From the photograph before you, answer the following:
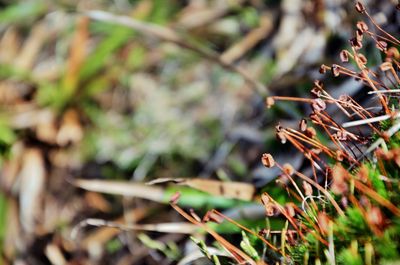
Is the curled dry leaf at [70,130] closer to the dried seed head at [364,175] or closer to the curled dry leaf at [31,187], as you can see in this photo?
the curled dry leaf at [31,187]

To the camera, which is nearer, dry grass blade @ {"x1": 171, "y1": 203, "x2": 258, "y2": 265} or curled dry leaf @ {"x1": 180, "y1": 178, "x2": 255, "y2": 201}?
dry grass blade @ {"x1": 171, "y1": 203, "x2": 258, "y2": 265}

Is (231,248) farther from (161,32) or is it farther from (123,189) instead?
(161,32)

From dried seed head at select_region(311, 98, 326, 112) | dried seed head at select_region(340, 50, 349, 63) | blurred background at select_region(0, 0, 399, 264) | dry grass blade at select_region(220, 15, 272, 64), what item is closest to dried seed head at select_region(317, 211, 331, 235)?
dried seed head at select_region(311, 98, 326, 112)

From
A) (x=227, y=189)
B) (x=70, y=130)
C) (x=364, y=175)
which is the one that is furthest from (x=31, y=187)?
(x=364, y=175)

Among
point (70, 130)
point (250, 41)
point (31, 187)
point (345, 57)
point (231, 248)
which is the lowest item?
point (31, 187)

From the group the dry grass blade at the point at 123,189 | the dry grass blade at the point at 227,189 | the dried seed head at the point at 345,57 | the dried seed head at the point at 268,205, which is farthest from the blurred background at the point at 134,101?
the dried seed head at the point at 268,205

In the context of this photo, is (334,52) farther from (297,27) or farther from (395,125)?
(395,125)

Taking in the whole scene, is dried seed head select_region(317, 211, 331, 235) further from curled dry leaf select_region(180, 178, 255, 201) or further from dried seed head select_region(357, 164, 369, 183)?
curled dry leaf select_region(180, 178, 255, 201)

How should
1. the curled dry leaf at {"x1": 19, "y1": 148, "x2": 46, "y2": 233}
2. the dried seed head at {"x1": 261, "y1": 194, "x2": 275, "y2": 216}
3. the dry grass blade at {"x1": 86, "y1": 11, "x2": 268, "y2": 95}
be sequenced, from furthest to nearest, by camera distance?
the curled dry leaf at {"x1": 19, "y1": 148, "x2": 46, "y2": 233}, the dry grass blade at {"x1": 86, "y1": 11, "x2": 268, "y2": 95}, the dried seed head at {"x1": 261, "y1": 194, "x2": 275, "y2": 216}
